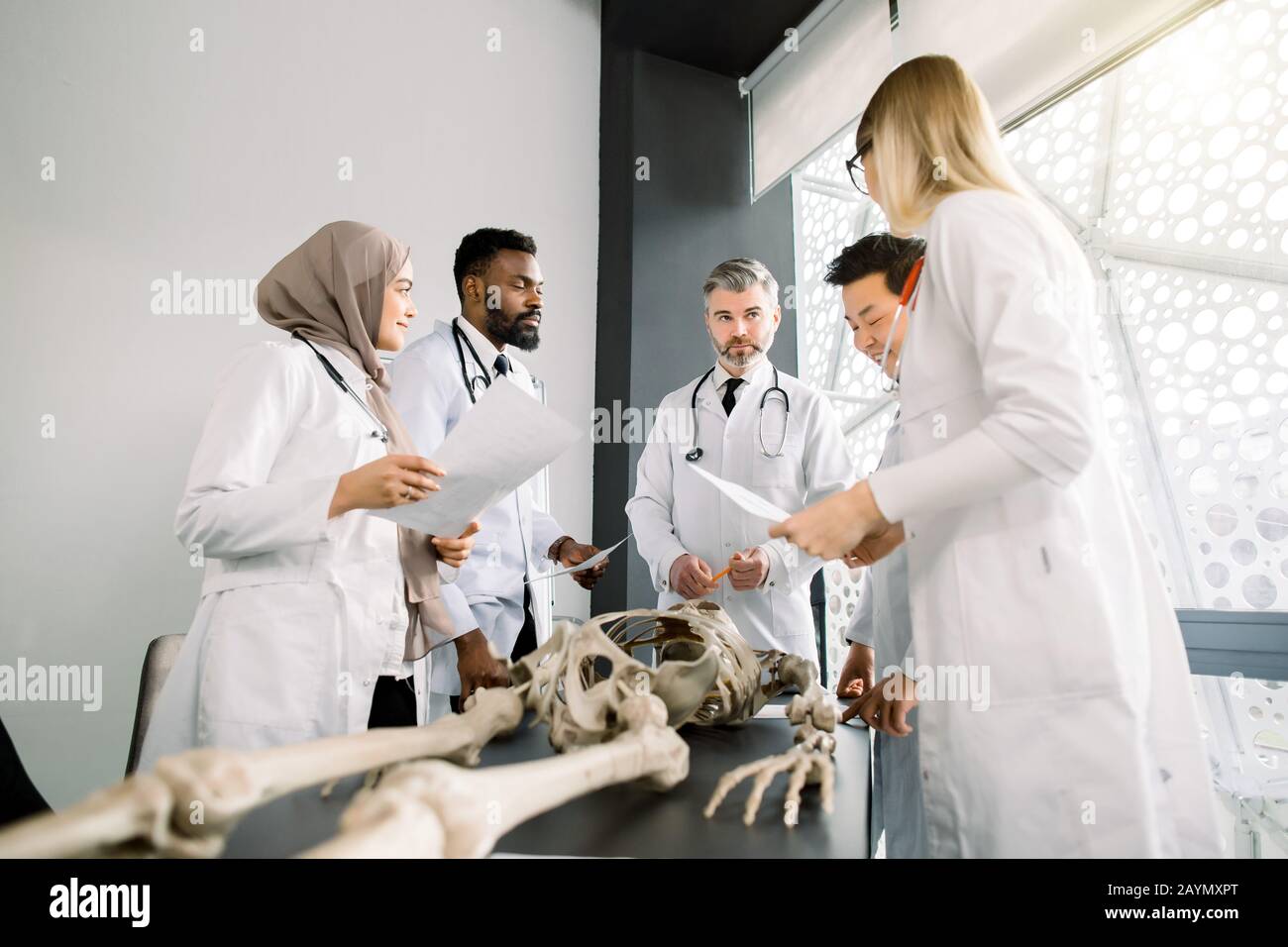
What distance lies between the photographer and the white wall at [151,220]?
2.58 m

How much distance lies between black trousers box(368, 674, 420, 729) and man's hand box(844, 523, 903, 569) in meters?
1.01

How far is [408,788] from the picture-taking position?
572 mm

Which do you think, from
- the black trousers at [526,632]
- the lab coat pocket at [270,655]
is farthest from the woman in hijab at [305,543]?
the black trousers at [526,632]

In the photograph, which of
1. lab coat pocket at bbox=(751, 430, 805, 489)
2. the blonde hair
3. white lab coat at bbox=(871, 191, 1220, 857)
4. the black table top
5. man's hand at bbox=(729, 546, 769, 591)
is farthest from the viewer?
lab coat pocket at bbox=(751, 430, 805, 489)

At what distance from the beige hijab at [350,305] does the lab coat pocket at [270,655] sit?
0.28 metres

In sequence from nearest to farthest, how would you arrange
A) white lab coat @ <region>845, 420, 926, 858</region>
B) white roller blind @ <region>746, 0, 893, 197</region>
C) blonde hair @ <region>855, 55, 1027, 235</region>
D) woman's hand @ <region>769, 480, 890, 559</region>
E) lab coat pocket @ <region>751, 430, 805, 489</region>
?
woman's hand @ <region>769, 480, 890, 559</region> < blonde hair @ <region>855, 55, 1027, 235</region> < white lab coat @ <region>845, 420, 926, 858</region> < lab coat pocket @ <region>751, 430, 805, 489</region> < white roller blind @ <region>746, 0, 893, 197</region>

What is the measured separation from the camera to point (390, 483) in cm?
123

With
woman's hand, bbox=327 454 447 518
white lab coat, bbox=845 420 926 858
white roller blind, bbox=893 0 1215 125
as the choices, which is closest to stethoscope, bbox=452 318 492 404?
woman's hand, bbox=327 454 447 518

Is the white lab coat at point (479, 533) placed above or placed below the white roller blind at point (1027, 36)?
below

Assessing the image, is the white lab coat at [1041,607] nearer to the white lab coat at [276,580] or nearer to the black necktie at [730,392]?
the white lab coat at [276,580]

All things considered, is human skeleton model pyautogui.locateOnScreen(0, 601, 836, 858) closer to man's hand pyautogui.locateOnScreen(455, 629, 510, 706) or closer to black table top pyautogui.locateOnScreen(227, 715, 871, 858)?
black table top pyautogui.locateOnScreen(227, 715, 871, 858)

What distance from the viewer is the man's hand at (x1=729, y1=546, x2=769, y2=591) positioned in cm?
198
